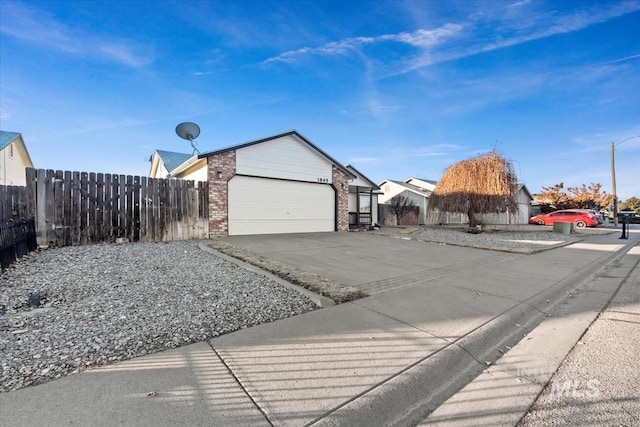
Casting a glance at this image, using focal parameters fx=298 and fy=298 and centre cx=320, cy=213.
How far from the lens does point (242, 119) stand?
1485cm

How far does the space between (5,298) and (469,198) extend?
18975 millimetres

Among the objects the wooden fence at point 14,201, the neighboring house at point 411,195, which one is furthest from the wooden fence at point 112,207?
the neighboring house at point 411,195

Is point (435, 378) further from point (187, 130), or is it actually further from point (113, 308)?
point (187, 130)

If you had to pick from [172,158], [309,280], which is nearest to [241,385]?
[309,280]

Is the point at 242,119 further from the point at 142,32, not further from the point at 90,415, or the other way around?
the point at 90,415

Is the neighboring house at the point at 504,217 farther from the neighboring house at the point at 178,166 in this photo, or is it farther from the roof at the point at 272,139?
the neighboring house at the point at 178,166

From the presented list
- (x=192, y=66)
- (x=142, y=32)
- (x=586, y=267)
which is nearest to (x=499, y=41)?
(x=586, y=267)

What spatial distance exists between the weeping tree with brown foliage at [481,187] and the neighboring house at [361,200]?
463 cm

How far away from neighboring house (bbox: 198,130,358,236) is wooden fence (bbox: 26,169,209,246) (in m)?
0.81

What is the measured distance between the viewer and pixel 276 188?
13.2 m

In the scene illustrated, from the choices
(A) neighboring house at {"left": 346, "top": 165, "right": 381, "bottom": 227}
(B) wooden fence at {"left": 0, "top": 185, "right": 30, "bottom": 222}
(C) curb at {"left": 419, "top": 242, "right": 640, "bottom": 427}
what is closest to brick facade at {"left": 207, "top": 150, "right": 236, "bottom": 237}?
(B) wooden fence at {"left": 0, "top": 185, "right": 30, "bottom": 222}

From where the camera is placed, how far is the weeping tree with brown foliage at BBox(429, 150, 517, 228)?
17.0 metres

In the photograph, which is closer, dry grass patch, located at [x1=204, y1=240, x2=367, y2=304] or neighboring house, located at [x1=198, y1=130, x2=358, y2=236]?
dry grass patch, located at [x1=204, y1=240, x2=367, y2=304]

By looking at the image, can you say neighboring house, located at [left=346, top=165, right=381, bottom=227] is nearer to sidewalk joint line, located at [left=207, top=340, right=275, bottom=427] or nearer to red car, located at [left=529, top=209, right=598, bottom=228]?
sidewalk joint line, located at [left=207, top=340, right=275, bottom=427]
